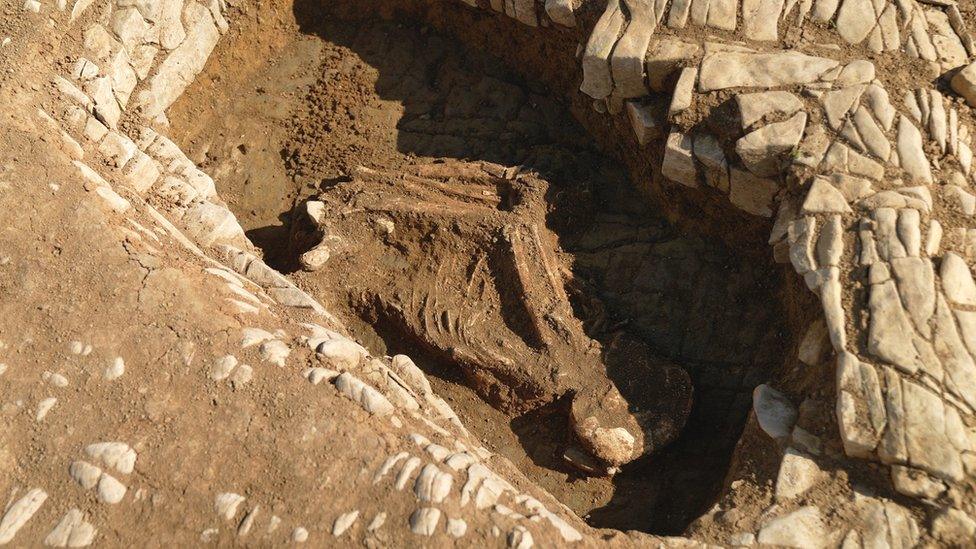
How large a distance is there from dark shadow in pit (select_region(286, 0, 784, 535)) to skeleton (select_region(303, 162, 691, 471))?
123mm

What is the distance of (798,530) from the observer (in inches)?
120

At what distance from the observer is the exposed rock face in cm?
303

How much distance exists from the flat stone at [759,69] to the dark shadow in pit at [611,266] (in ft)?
2.82

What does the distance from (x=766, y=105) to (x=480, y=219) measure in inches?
59.5

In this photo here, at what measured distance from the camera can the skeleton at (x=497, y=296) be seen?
3.88 meters

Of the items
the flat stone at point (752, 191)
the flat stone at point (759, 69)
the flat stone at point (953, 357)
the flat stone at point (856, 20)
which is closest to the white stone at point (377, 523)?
the flat stone at point (953, 357)

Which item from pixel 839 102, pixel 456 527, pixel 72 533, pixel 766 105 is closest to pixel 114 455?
pixel 72 533

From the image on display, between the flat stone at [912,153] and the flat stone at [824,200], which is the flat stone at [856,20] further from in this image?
the flat stone at [824,200]

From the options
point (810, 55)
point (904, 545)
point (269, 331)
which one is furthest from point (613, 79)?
point (904, 545)

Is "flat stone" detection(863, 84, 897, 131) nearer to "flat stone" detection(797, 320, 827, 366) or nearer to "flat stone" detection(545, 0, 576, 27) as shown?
"flat stone" detection(797, 320, 827, 366)

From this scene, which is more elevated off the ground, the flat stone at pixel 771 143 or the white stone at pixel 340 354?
the flat stone at pixel 771 143

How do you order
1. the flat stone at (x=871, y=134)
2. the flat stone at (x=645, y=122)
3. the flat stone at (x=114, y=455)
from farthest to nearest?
the flat stone at (x=645, y=122) → the flat stone at (x=871, y=134) → the flat stone at (x=114, y=455)

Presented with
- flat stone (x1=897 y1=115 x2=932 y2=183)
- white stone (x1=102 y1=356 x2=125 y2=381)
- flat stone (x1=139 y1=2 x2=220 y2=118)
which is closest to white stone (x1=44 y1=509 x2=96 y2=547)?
white stone (x1=102 y1=356 x2=125 y2=381)

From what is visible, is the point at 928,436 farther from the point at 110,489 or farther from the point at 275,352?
the point at 110,489
